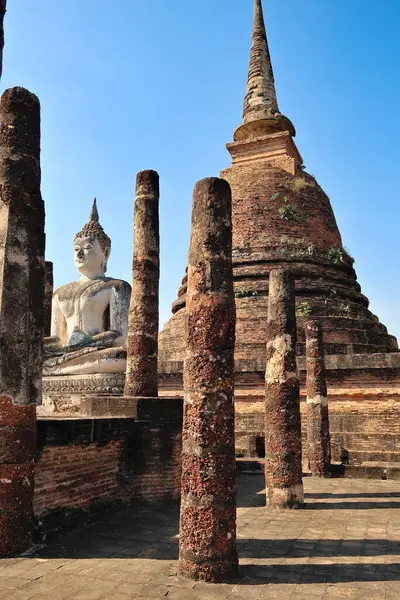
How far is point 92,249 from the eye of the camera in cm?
1214

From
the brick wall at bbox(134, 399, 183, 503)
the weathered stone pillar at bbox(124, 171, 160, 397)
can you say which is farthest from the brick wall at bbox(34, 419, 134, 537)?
the weathered stone pillar at bbox(124, 171, 160, 397)

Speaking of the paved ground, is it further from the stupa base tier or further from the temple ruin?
the stupa base tier

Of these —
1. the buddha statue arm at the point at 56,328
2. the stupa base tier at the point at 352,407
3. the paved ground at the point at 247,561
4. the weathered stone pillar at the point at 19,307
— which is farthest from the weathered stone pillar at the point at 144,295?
the stupa base tier at the point at 352,407

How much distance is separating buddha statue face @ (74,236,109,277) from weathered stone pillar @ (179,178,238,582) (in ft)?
21.5

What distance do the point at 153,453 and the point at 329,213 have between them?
15.9 m

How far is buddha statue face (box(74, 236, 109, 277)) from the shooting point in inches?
477

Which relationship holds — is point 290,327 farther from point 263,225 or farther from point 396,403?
point 263,225

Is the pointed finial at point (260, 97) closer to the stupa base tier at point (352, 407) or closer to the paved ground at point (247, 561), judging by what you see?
the stupa base tier at point (352, 407)

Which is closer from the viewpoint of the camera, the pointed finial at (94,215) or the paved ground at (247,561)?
the paved ground at (247,561)

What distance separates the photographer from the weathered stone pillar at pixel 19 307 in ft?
19.0

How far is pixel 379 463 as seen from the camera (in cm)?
1298

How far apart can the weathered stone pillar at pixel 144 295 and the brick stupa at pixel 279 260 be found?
600 centimetres

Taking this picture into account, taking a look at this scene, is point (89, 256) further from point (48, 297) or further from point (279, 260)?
point (279, 260)

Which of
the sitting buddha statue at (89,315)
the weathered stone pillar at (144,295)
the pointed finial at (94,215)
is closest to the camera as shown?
the weathered stone pillar at (144,295)
